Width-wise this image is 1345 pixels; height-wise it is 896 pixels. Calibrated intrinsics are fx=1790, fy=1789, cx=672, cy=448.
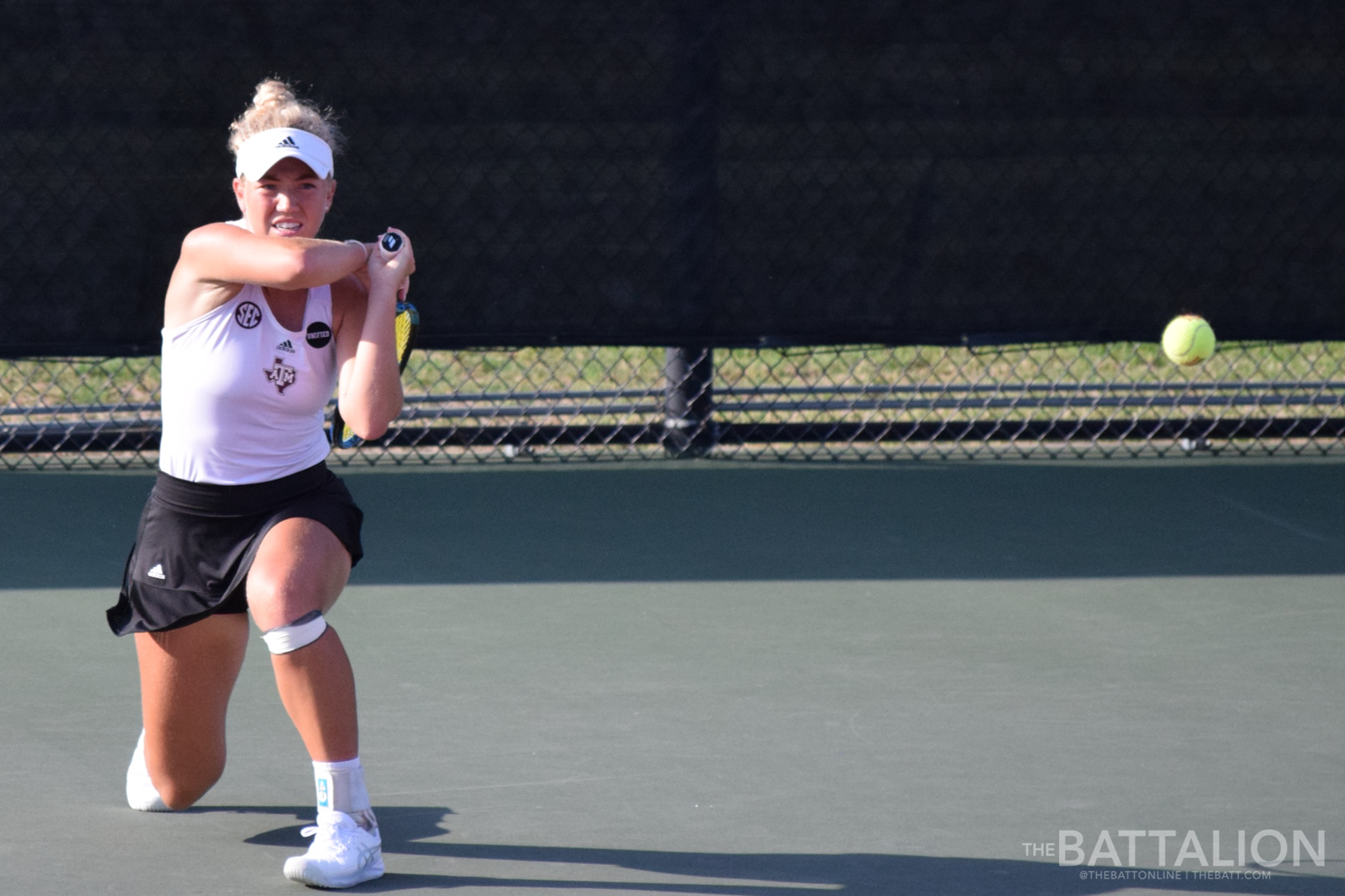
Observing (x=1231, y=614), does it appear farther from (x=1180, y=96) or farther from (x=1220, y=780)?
(x=1180, y=96)

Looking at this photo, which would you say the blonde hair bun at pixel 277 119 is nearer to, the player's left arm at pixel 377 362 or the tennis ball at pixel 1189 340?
the player's left arm at pixel 377 362

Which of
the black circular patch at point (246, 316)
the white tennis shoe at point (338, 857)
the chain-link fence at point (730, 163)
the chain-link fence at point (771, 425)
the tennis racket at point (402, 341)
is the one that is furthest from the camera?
the chain-link fence at point (771, 425)

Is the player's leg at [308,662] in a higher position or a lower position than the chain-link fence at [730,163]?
lower

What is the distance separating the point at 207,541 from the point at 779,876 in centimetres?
97

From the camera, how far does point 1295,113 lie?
18.4ft

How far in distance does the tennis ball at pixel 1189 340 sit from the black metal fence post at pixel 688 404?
146 centimetres

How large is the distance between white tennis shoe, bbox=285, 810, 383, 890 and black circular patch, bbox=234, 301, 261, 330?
28.6 inches

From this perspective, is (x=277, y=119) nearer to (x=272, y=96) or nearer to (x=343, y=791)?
(x=272, y=96)

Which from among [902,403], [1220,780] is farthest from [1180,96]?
[1220,780]

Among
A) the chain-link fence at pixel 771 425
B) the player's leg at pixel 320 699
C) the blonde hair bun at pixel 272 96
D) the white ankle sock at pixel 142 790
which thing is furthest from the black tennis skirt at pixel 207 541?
the chain-link fence at pixel 771 425

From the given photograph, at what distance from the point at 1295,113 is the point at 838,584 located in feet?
7.95

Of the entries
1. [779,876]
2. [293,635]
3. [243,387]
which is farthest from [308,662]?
[779,876]

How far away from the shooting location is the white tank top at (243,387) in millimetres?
2646

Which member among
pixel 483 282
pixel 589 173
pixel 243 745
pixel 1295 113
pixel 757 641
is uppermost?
pixel 1295 113
